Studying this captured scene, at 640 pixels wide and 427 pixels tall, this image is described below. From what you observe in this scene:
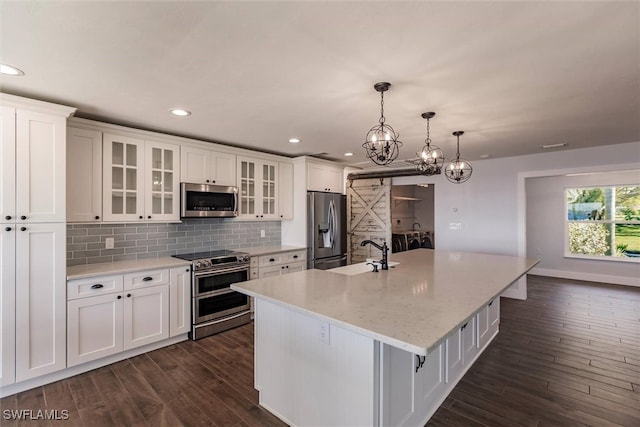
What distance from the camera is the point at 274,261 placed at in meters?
4.24

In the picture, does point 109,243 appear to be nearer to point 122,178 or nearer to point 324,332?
point 122,178

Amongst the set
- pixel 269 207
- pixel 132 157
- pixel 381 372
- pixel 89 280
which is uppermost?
pixel 132 157

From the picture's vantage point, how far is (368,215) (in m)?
6.72

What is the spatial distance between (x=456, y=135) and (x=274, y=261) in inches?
112

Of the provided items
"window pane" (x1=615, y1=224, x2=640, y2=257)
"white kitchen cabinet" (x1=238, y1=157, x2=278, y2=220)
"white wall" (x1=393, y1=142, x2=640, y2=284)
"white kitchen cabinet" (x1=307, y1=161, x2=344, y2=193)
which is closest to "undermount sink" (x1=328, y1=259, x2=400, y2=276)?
"white kitchen cabinet" (x1=238, y1=157, x2=278, y2=220)

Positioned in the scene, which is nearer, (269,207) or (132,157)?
(132,157)

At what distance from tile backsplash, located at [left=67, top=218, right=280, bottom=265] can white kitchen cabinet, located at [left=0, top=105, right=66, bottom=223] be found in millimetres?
693

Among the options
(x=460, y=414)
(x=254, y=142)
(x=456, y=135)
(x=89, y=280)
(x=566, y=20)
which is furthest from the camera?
(x=254, y=142)

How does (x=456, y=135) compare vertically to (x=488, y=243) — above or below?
above

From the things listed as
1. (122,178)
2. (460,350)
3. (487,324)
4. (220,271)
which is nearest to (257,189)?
(220,271)

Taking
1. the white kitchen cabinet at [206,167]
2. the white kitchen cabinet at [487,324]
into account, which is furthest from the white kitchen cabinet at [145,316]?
the white kitchen cabinet at [487,324]

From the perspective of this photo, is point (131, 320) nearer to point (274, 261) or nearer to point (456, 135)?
point (274, 261)

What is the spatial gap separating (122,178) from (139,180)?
16cm

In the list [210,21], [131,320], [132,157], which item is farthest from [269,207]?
[210,21]
